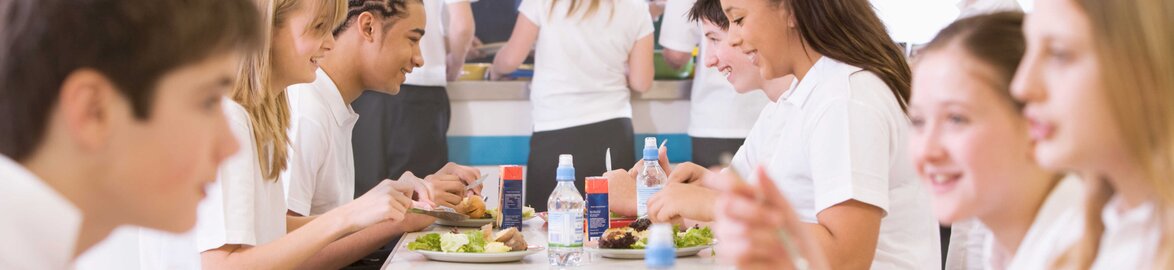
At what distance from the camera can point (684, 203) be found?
2.39m

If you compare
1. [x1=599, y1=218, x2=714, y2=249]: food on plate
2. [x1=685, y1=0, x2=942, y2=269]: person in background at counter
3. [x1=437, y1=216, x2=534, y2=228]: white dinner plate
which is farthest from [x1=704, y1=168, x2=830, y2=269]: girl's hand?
[x1=437, y1=216, x2=534, y2=228]: white dinner plate

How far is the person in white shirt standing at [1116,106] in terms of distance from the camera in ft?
3.44

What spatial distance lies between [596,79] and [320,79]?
65.4 inches

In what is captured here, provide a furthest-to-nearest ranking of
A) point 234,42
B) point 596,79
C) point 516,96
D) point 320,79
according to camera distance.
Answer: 1. point 516,96
2. point 596,79
3. point 320,79
4. point 234,42

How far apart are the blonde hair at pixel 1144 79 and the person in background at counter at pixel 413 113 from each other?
3.65 metres

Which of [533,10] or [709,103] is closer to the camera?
[533,10]

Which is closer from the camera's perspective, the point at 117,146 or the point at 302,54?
the point at 117,146

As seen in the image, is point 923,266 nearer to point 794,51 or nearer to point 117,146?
point 794,51

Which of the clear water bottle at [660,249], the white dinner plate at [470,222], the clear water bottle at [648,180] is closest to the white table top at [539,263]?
the clear water bottle at [648,180]

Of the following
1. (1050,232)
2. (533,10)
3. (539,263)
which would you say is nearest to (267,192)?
(539,263)

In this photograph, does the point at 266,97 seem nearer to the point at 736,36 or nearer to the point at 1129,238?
the point at 736,36

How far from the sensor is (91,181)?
1.17 meters

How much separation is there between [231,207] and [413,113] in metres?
2.43

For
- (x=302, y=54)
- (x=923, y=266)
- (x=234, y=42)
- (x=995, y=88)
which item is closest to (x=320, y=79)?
(x=302, y=54)
